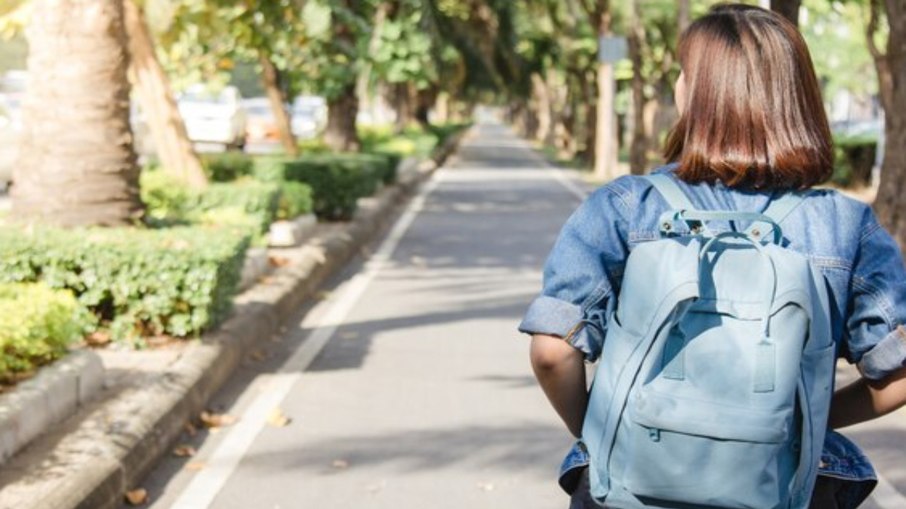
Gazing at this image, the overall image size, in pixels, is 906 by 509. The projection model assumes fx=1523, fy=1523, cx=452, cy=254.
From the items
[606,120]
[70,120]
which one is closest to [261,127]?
[606,120]

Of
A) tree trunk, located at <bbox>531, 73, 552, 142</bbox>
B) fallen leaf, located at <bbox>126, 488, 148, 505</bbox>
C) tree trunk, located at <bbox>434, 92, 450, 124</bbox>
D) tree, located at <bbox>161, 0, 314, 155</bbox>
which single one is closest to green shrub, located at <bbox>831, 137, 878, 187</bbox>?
tree, located at <bbox>161, 0, 314, 155</bbox>

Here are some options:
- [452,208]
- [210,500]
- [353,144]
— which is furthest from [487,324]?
[353,144]

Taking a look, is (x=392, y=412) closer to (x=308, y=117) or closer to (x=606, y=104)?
(x=606, y=104)

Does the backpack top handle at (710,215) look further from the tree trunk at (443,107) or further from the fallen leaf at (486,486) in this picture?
the tree trunk at (443,107)

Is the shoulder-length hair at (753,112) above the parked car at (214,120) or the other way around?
above

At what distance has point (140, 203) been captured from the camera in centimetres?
1075

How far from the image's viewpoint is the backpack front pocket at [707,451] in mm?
2244

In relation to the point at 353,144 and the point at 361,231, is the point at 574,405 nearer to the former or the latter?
the point at 361,231

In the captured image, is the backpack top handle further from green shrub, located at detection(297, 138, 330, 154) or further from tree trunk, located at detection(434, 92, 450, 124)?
tree trunk, located at detection(434, 92, 450, 124)

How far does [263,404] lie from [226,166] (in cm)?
1097

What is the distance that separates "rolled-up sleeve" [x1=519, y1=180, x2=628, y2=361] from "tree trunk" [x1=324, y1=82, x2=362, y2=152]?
2496cm

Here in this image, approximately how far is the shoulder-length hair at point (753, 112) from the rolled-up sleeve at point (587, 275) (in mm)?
156

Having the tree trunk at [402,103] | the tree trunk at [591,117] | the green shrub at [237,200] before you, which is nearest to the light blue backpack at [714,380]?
the green shrub at [237,200]

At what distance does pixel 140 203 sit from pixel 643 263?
8767 mm
